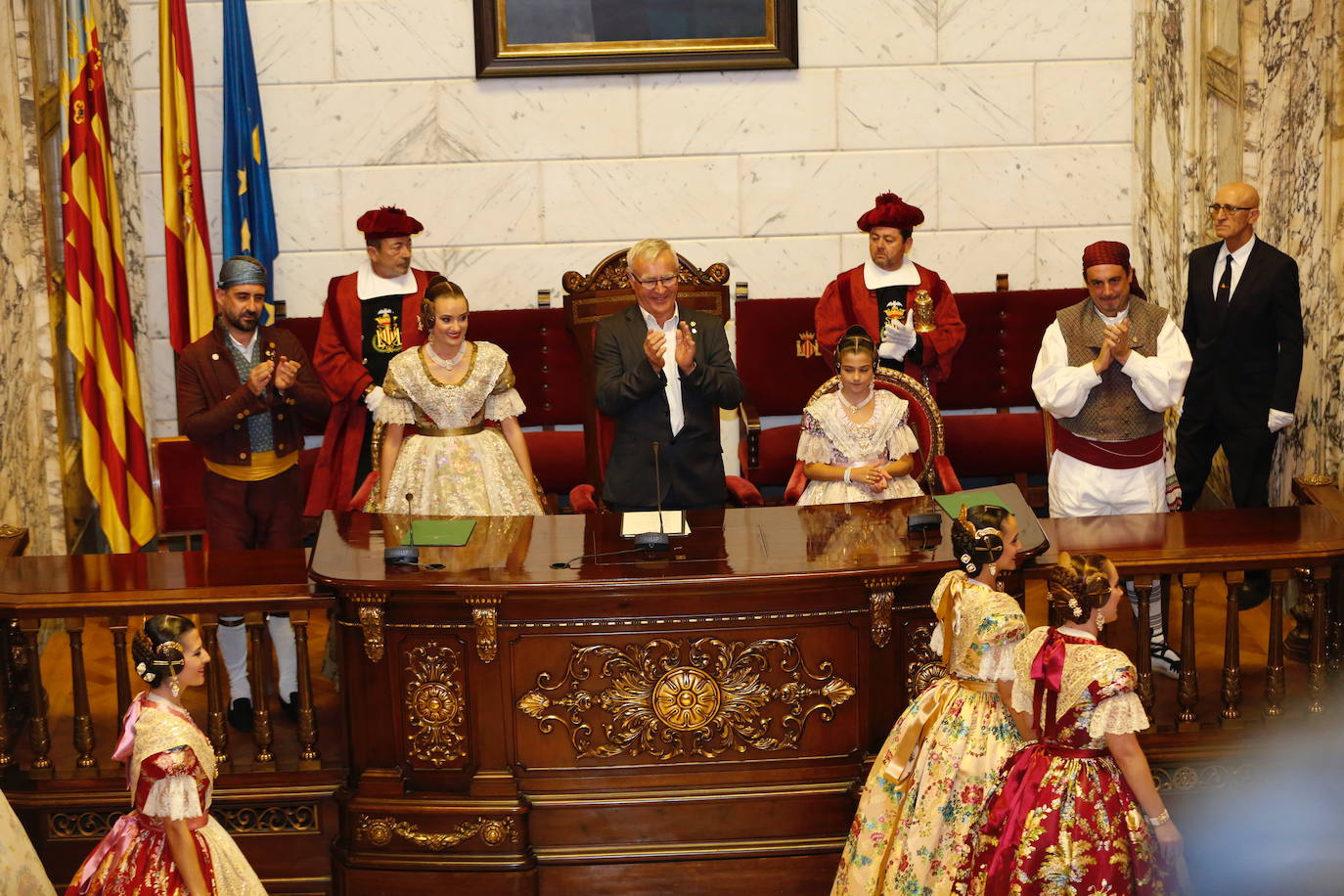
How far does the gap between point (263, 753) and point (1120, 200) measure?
224 inches

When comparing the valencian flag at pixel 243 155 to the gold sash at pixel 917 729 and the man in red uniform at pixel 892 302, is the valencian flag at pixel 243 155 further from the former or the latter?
the gold sash at pixel 917 729

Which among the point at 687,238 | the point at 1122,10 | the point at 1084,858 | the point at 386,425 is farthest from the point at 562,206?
the point at 1084,858

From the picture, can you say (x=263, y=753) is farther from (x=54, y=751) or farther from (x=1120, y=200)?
(x=1120, y=200)

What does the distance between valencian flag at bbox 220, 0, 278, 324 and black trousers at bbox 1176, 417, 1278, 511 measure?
4540 mm

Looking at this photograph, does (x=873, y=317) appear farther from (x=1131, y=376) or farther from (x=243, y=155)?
(x=243, y=155)

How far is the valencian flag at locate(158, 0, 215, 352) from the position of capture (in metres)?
7.66

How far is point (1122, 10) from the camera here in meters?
8.27

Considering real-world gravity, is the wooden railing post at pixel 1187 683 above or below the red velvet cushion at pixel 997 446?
below

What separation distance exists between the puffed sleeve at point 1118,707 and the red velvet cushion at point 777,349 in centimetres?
441

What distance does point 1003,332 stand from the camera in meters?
8.26

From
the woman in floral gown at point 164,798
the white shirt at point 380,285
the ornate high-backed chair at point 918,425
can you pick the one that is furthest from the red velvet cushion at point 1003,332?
the woman in floral gown at point 164,798

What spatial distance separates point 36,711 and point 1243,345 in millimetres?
5059

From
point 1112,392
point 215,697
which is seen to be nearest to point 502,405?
point 215,697

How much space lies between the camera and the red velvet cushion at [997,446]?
8.02m
